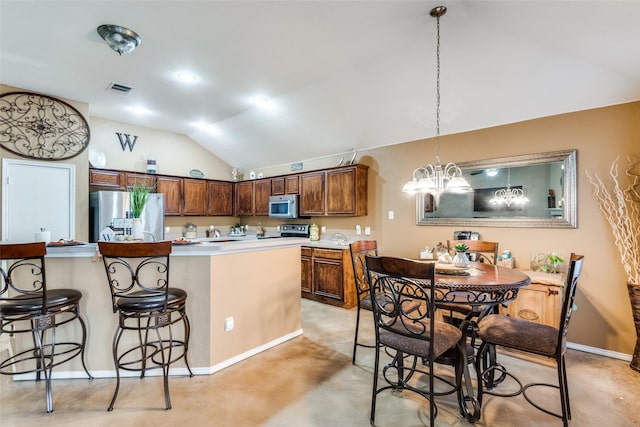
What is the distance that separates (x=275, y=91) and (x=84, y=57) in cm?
203

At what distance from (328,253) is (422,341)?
8.66 ft

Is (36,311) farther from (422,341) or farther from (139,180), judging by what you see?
(139,180)

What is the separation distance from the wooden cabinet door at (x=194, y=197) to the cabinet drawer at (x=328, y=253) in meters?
2.71

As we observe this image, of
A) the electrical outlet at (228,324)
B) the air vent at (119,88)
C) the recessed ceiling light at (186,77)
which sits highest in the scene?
the recessed ceiling light at (186,77)

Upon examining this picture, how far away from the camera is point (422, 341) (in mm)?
1856

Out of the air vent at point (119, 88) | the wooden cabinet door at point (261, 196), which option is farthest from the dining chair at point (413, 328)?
the wooden cabinet door at point (261, 196)

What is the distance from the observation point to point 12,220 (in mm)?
3658

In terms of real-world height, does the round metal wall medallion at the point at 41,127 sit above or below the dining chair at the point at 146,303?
above

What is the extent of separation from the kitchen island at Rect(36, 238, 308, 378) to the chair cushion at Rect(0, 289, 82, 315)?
0.19 meters

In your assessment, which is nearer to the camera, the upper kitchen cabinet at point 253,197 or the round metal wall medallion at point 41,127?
the round metal wall medallion at point 41,127

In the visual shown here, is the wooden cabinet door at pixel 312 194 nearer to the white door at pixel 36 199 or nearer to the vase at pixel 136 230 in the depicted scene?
the vase at pixel 136 230

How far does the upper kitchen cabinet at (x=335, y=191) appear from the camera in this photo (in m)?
4.53

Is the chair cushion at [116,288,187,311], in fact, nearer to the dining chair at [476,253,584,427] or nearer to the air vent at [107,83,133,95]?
the dining chair at [476,253,584,427]

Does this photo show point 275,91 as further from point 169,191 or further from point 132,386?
point 132,386
